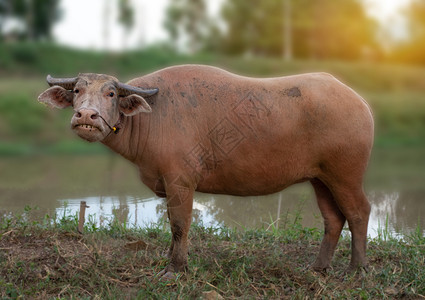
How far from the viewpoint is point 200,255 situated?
440 cm

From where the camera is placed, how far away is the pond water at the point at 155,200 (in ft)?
18.5

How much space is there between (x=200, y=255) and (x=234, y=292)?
2.27 feet

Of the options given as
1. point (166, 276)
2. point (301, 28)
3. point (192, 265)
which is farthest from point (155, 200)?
point (301, 28)

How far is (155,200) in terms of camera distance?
623cm

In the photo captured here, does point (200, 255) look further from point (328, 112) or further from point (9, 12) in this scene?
point (9, 12)

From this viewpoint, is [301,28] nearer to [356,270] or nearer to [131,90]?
[356,270]

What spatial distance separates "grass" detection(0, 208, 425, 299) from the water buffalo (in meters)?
0.32

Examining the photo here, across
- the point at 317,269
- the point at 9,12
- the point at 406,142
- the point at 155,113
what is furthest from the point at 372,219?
the point at 9,12

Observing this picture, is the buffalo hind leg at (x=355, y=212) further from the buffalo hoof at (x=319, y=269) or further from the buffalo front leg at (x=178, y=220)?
the buffalo front leg at (x=178, y=220)

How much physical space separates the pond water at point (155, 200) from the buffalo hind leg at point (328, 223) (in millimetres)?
930

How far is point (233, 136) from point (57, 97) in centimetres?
137

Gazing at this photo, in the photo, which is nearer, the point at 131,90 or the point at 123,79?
the point at 131,90

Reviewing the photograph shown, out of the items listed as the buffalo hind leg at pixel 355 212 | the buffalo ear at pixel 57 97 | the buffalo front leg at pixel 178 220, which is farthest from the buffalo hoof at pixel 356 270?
the buffalo ear at pixel 57 97

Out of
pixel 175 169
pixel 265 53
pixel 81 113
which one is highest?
pixel 265 53
